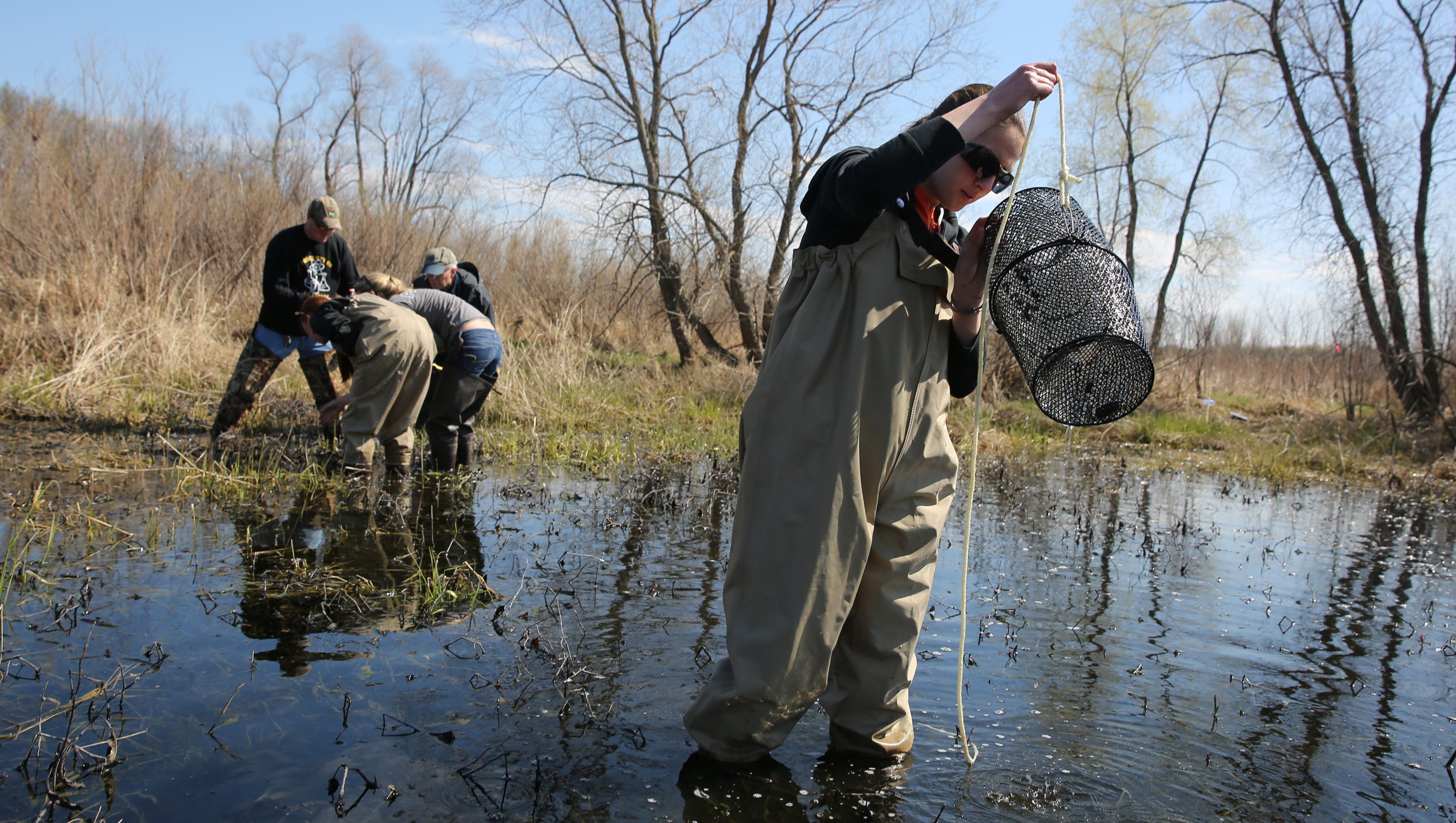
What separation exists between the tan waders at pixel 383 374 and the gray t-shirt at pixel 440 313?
249 millimetres

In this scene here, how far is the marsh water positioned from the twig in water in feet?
0.04

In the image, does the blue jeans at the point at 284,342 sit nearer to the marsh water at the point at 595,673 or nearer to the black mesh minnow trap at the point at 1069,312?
the marsh water at the point at 595,673

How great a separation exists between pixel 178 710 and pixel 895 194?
8.71ft

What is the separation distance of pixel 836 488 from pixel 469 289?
18.2ft

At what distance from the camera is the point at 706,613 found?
13.6 feet

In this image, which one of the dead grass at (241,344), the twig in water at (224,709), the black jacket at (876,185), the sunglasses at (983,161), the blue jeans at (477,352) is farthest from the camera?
the dead grass at (241,344)

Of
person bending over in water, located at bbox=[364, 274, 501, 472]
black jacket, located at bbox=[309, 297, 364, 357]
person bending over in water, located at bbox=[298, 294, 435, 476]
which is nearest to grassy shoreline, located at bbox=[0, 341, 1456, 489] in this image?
person bending over in water, located at bbox=[364, 274, 501, 472]

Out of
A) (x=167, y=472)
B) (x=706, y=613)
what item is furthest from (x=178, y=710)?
(x=167, y=472)

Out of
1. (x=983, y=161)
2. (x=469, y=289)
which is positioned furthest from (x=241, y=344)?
(x=983, y=161)

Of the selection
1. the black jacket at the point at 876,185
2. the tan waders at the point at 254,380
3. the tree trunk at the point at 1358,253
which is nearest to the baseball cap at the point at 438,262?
the tan waders at the point at 254,380

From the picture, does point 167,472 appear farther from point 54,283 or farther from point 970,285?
point 970,285

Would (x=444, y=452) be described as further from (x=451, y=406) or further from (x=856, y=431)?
(x=856, y=431)

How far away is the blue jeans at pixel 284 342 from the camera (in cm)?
722

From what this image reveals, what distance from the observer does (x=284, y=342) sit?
728 centimetres
